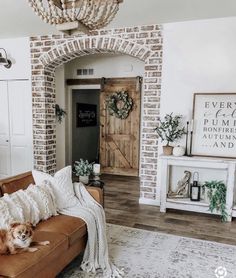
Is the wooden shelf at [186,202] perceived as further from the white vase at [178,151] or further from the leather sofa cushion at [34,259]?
the leather sofa cushion at [34,259]

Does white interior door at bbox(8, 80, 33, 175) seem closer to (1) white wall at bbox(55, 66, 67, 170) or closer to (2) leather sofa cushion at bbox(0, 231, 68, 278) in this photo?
(1) white wall at bbox(55, 66, 67, 170)

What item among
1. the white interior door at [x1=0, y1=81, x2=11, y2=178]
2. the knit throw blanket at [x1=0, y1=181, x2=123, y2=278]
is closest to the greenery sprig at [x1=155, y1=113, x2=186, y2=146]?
the knit throw blanket at [x1=0, y1=181, x2=123, y2=278]

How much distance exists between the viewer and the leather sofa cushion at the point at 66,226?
223 cm

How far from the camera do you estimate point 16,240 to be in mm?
1830

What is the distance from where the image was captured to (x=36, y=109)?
4793 millimetres

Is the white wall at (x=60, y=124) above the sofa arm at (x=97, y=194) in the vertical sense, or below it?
above

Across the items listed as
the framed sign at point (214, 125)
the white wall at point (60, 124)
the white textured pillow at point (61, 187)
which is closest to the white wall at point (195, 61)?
the framed sign at point (214, 125)

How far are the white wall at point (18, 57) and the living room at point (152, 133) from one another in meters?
0.02

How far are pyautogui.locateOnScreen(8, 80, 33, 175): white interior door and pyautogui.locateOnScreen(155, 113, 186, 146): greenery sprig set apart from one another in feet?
8.05

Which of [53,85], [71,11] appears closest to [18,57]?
[53,85]

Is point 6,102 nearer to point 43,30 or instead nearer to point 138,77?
point 43,30

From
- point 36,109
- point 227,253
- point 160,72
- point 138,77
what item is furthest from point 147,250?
point 138,77

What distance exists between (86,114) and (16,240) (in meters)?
5.73

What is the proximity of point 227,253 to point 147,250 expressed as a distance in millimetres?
819
